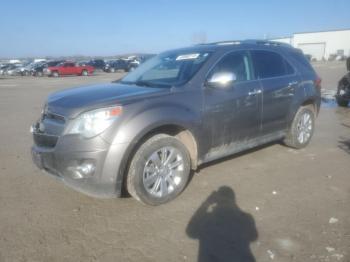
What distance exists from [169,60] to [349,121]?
5955 mm

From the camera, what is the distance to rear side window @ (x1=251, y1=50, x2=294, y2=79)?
4949mm

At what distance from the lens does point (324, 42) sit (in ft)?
264

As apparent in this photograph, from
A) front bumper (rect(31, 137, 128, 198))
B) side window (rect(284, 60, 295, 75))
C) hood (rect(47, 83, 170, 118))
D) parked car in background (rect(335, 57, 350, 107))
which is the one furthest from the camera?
parked car in background (rect(335, 57, 350, 107))

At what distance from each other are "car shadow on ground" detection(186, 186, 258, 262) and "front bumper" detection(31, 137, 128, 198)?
93cm

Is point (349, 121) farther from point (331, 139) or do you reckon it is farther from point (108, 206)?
Result: point (108, 206)

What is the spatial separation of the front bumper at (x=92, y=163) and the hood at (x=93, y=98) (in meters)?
0.34

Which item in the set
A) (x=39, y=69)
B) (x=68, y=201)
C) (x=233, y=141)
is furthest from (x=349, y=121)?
(x=39, y=69)

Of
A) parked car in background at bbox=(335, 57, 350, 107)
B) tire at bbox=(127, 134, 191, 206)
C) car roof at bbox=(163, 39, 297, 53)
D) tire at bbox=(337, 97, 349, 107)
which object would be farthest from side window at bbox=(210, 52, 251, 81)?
tire at bbox=(337, 97, 349, 107)

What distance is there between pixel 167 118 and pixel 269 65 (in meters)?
2.26

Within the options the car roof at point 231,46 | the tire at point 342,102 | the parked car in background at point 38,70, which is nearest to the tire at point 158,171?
the car roof at point 231,46

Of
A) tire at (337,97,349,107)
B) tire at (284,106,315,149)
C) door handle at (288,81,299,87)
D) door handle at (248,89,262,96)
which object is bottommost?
tire at (337,97,349,107)

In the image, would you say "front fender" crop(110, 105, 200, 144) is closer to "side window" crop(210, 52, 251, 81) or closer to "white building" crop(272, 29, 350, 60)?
"side window" crop(210, 52, 251, 81)

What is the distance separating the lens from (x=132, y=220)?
3541 millimetres

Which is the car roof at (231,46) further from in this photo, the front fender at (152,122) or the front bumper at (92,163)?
the front bumper at (92,163)
